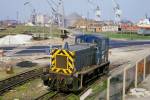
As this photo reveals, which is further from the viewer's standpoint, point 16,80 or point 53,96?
point 16,80

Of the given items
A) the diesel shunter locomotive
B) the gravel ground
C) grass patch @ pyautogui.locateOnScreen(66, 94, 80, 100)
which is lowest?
grass patch @ pyautogui.locateOnScreen(66, 94, 80, 100)

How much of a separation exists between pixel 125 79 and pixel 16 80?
10.8 m

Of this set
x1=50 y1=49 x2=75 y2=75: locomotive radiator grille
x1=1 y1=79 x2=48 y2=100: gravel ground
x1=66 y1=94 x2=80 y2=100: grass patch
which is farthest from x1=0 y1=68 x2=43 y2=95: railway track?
x1=66 y1=94 x2=80 y2=100: grass patch

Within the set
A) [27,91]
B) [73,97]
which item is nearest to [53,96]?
[73,97]

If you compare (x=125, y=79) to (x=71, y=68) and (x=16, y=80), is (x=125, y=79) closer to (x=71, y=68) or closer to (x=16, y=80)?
(x=71, y=68)

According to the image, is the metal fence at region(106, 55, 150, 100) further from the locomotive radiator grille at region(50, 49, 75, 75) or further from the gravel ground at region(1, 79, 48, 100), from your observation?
the gravel ground at region(1, 79, 48, 100)

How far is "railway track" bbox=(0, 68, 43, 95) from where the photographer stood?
69.3 feet

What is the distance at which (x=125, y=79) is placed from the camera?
49.7 ft

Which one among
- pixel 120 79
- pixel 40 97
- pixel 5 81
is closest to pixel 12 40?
pixel 5 81

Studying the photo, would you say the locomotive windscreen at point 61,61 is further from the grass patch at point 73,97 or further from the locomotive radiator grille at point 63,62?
the grass patch at point 73,97

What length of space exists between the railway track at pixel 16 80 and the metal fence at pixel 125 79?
769cm

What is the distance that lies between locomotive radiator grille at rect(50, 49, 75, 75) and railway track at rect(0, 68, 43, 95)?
10.5 feet

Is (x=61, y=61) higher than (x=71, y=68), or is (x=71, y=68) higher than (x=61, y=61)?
(x=61, y=61)

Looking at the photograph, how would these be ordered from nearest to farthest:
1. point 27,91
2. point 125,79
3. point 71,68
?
point 125,79 < point 71,68 < point 27,91
